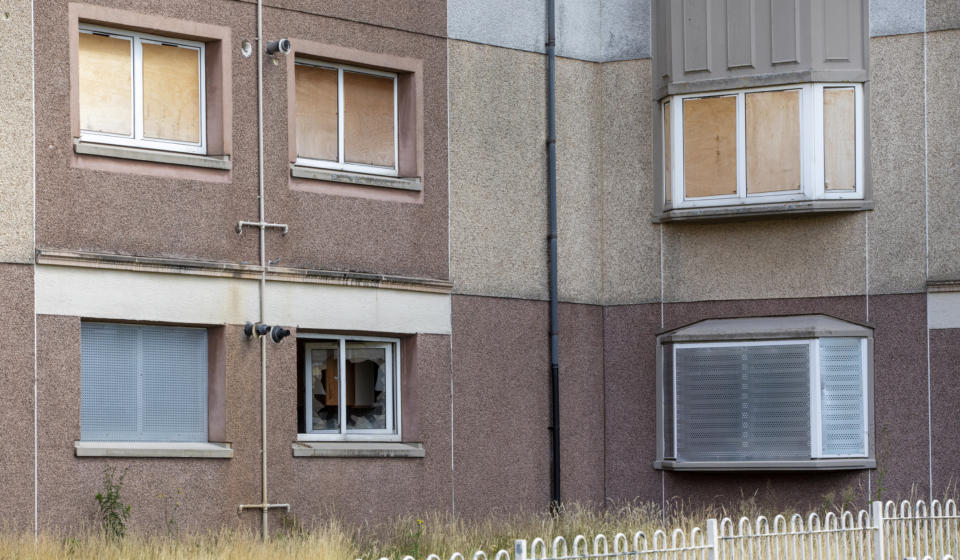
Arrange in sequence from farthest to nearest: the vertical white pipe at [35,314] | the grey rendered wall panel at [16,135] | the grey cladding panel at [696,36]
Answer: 1. the grey cladding panel at [696,36]
2. the grey rendered wall panel at [16,135]
3. the vertical white pipe at [35,314]

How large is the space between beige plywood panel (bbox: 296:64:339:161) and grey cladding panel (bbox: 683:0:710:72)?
461 cm

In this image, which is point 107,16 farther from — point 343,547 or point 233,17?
point 343,547

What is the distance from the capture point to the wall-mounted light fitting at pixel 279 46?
669 inches

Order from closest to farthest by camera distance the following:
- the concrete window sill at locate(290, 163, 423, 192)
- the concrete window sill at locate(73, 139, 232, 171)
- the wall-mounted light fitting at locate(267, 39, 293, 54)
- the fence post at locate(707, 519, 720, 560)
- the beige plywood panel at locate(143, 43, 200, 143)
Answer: the fence post at locate(707, 519, 720, 560), the concrete window sill at locate(73, 139, 232, 171), the beige plywood panel at locate(143, 43, 200, 143), the wall-mounted light fitting at locate(267, 39, 293, 54), the concrete window sill at locate(290, 163, 423, 192)

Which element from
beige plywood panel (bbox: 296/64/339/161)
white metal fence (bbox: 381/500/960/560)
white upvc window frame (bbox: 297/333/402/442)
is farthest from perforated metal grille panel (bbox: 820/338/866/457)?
beige plywood panel (bbox: 296/64/339/161)

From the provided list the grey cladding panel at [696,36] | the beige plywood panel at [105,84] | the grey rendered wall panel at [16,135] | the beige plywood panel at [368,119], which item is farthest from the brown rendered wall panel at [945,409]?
the grey rendered wall panel at [16,135]

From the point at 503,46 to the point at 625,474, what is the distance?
5733 millimetres

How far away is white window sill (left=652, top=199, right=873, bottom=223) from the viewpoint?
61.7 feet

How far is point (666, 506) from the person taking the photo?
64.3ft

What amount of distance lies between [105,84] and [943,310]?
33.5 feet

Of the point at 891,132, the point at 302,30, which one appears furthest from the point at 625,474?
the point at 302,30

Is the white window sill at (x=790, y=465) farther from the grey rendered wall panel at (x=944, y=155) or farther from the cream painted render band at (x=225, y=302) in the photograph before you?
the cream painted render band at (x=225, y=302)

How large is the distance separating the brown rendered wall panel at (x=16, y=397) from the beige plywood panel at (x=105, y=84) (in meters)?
1.94

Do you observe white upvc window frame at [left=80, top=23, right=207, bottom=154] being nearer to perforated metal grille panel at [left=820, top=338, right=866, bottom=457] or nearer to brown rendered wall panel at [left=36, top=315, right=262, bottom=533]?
brown rendered wall panel at [left=36, top=315, right=262, bottom=533]
